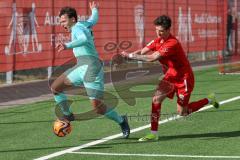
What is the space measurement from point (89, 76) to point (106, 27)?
43.0 feet

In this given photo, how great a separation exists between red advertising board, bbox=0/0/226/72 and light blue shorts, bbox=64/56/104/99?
877 cm

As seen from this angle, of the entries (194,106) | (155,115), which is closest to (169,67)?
(155,115)

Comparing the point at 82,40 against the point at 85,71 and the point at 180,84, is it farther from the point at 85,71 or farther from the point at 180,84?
the point at 180,84

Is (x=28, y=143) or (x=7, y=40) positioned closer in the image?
(x=28, y=143)

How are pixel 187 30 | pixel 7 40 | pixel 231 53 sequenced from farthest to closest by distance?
pixel 231 53
pixel 187 30
pixel 7 40

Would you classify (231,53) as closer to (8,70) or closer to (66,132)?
(8,70)

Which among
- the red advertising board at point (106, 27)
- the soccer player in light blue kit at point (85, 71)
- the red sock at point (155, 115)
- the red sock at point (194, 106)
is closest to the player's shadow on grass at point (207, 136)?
the red sock at point (155, 115)

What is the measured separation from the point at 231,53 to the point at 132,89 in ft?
48.1

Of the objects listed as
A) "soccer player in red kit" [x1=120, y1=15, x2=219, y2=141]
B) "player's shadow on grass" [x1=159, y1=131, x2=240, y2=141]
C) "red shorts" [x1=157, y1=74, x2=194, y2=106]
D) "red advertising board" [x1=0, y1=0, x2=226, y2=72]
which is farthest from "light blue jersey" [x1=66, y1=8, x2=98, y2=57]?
"red advertising board" [x1=0, y1=0, x2=226, y2=72]

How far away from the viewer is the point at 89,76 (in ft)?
29.3

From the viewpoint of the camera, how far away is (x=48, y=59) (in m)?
19.4

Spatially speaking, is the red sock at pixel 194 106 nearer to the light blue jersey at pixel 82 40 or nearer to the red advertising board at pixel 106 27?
the light blue jersey at pixel 82 40

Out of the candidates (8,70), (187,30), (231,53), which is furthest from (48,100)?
(231,53)

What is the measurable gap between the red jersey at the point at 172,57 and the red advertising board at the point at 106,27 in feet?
30.3
